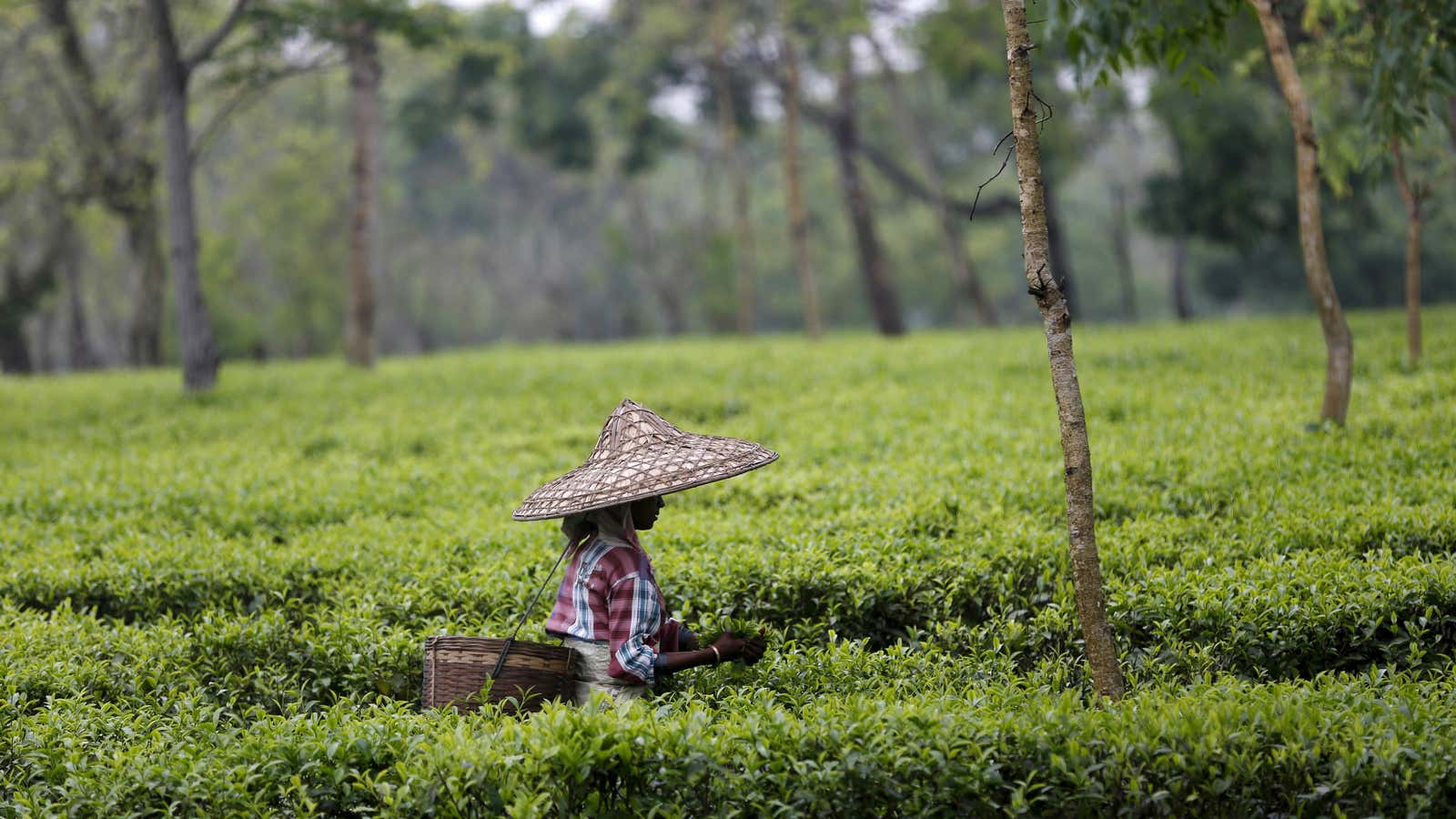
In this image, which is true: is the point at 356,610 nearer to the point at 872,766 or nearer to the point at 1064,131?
the point at 872,766

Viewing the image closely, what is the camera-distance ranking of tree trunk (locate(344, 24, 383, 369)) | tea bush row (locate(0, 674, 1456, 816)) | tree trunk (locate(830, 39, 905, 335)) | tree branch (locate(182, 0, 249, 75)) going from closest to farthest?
tea bush row (locate(0, 674, 1456, 816)), tree branch (locate(182, 0, 249, 75)), tree trunk (locate(344, 24, 383, 369)), tree trunk (locate(830, 39, 905, 335))

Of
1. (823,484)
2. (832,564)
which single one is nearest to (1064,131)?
(823,484)

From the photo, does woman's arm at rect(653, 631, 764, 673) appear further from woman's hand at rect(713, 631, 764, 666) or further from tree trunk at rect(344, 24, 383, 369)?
tree trunk at rect(344, 24, 383, 369)

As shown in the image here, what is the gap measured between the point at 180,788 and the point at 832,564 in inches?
134

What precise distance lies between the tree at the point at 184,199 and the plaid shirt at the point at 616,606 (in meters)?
11.5

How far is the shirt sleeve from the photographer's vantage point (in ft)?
14.8

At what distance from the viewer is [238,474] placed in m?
9.57

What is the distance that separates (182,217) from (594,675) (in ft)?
39.7

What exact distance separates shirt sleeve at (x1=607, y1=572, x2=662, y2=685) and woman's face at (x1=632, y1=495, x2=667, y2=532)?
0.26 m

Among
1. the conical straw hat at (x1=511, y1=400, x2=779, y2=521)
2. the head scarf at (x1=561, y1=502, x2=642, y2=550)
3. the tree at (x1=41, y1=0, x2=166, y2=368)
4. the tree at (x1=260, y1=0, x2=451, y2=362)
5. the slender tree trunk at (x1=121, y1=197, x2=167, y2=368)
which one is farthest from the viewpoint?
the slender tree trunk at (x1=121, y1=197, x2=167, y2=368)

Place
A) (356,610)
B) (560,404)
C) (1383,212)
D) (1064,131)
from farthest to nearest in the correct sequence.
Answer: (1383,212) < (1064,131) < (560,404) < (356,610)

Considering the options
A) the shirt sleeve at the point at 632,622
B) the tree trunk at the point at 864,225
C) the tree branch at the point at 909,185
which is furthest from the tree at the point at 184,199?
the tree branch at the point at 909,185

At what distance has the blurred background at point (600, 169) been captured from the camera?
724 inches

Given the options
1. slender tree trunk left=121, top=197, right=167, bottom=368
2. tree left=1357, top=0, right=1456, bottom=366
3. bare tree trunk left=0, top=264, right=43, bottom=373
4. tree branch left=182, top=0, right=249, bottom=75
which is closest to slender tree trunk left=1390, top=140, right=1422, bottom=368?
tree left=1357, top=0, right=1456, bottom=366
